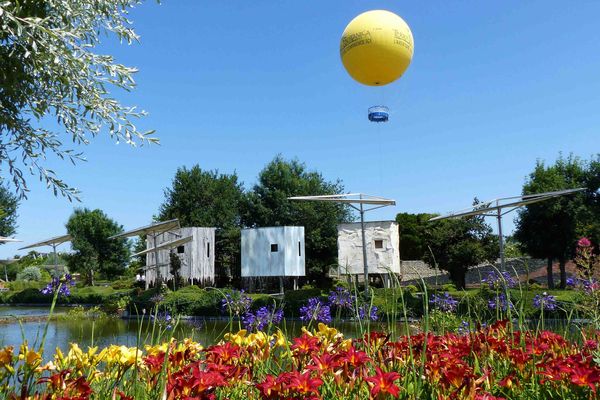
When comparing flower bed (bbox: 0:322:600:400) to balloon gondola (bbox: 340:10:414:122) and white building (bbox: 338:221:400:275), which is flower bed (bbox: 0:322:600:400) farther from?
white building (bbox: 338:221:400:275)

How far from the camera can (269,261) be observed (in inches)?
850

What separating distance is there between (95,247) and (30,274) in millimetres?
6004

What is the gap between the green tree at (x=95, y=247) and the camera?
31.5m

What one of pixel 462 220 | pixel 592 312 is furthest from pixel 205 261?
pixel 592 312

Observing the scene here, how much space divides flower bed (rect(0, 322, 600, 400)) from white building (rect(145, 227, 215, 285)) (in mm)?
21059

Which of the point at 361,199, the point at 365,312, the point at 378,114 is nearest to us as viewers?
the point at 365,312

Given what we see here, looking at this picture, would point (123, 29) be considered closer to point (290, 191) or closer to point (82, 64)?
point (82, 64)

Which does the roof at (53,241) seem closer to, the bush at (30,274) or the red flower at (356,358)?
the bush at (30,274)

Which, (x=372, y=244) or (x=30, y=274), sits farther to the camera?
(x=30, y=274)

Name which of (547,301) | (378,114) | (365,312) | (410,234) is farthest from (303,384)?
(410,234)

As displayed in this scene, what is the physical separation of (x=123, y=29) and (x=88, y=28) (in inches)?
16.7

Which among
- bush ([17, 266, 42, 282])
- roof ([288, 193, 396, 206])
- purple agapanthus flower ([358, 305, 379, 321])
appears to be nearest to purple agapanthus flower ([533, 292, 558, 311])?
purple agapanthus flower ([358, 305, 379, 321])

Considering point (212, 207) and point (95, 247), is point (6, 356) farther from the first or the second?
point (95, 247)

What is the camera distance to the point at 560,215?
21578mm
